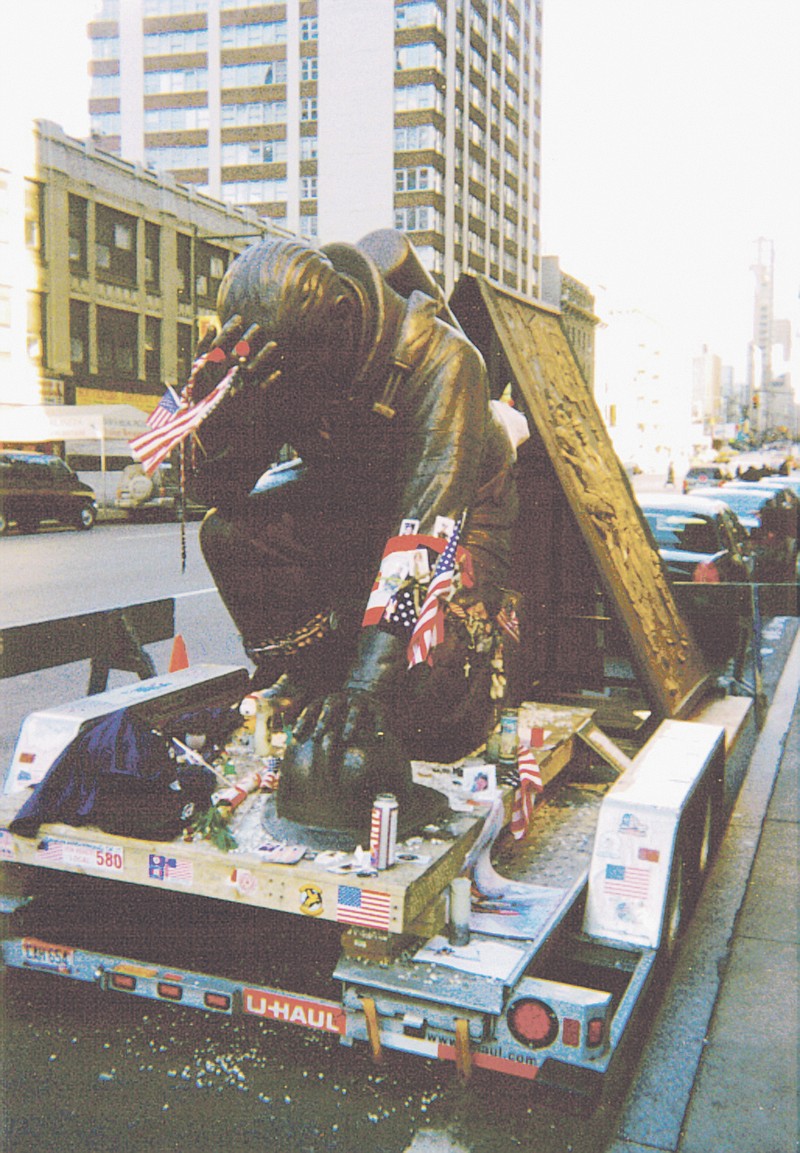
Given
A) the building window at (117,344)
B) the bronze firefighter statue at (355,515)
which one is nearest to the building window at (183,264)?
the building window at (117,344)

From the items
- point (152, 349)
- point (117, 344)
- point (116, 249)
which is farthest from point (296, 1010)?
point (117, 344)

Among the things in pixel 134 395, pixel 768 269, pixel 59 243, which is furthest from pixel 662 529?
pixel 134 395

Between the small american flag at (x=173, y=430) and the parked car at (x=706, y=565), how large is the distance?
20.6 ft

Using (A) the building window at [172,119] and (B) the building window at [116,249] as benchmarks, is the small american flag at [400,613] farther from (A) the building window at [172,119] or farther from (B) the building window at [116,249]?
(B) the building window at [116,249]

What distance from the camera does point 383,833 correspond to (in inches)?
108

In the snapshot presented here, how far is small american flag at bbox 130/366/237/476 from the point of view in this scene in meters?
3.25

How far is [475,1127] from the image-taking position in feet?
8.74

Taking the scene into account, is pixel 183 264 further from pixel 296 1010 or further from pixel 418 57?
pixel 296 1010

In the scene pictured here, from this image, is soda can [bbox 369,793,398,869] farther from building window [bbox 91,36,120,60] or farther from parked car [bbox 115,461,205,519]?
parked car [bbox 115,461,205,519]

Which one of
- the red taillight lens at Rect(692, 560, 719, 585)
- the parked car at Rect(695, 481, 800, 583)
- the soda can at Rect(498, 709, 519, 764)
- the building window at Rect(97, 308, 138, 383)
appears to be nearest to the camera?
the soda can at Rect(498, 709, 519, 764)

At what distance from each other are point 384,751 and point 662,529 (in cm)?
767

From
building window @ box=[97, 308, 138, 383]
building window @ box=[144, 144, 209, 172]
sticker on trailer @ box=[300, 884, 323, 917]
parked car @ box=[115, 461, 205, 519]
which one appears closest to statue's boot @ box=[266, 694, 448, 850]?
sticker on trailer @ box=[300, 884, 323, 917]

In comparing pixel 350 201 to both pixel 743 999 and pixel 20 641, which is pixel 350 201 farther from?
pixel 743 999

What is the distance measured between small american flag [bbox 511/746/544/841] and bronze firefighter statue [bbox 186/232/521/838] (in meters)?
0.28
